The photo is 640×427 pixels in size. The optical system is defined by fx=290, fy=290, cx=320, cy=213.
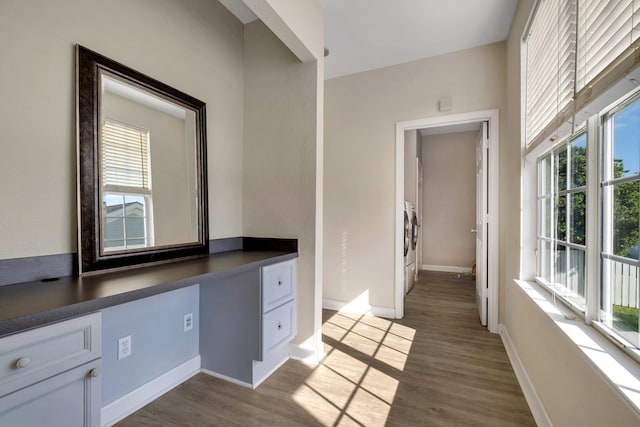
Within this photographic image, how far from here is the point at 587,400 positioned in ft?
3.37

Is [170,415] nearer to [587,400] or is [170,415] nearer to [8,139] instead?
[8,139]

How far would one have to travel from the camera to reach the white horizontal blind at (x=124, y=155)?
1500mm

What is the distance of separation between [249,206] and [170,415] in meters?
1.45

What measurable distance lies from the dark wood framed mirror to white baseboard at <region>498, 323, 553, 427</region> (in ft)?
7.13

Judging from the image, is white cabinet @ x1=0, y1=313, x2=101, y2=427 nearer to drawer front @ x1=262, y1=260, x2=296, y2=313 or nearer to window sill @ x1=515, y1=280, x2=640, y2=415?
drawer front @ x1=262, y1=260, x2=296, y2=313

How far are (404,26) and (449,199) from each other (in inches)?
162

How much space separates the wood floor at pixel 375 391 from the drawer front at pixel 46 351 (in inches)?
34.9

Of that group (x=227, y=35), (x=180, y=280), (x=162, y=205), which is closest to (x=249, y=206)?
(x=162, y=205)

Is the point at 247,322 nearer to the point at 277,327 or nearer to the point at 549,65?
the point at 277,327

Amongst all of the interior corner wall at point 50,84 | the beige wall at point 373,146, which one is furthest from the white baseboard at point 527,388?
the interior corner wall at point 50,84

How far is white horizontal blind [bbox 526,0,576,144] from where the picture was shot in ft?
4.36

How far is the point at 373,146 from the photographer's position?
323 cm

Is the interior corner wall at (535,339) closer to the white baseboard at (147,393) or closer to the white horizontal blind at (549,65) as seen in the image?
the white horizontal blind at (549,65)

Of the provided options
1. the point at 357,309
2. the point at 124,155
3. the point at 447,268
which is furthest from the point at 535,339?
the point at 447,268
